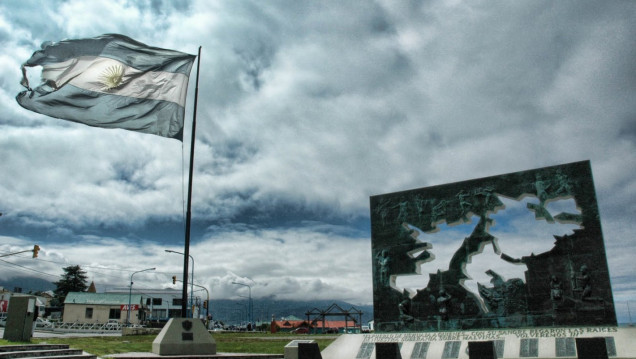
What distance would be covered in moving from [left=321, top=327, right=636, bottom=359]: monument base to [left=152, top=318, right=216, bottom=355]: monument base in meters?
6.35

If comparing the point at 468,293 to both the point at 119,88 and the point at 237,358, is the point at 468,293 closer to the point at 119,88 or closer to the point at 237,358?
the point at 237,358

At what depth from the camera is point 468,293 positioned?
67.0 feet

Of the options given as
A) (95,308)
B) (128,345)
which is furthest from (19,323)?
(95,308)

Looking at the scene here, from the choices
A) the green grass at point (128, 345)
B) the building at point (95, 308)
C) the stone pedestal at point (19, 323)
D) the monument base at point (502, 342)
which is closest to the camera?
the monument base at point (502, 342)

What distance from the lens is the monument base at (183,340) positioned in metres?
15.3

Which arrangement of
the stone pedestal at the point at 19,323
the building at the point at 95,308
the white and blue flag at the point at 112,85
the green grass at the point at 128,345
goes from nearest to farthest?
the white and blue flag at the point at 112,85 → the green grass at the point at 128,345 → the stone pedestal at the point at 19,323 → the building at the point at 95,308

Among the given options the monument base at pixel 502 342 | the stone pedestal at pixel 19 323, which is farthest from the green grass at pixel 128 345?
the monument base at pixel 502 342

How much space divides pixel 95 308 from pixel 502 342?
6344 centimetres

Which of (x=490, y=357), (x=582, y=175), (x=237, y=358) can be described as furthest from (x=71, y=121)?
(x=582, y=175)

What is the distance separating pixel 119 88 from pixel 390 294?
14274 millimetres

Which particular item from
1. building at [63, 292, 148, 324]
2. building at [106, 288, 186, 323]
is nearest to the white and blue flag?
building at [63, 292, 148, 324]

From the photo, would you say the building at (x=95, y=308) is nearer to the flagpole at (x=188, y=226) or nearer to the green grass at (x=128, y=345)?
the green grass at (x=128, y=345)

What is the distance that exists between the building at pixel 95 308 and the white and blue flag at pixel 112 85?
180ft

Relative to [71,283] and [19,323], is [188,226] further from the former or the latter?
[71,283]
